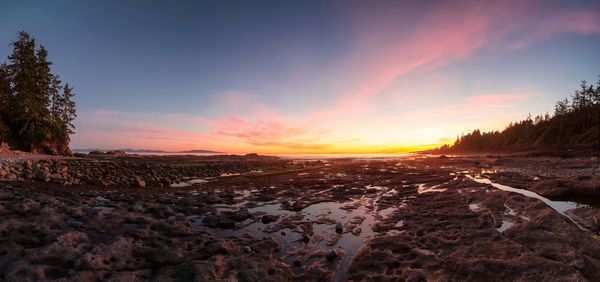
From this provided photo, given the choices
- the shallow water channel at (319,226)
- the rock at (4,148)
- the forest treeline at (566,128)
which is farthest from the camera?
the forest treeline at (566,128)

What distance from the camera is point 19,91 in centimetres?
4050

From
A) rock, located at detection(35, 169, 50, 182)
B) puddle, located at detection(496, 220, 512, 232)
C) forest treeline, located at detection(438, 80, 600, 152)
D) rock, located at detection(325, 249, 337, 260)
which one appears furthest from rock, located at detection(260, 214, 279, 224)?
forest treeline, located at detection(438, 80, 600, 152)

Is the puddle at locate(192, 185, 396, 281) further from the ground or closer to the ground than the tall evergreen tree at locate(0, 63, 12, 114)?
closer to the ground

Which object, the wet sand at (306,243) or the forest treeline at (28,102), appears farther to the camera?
the forest treeline at (28,102)

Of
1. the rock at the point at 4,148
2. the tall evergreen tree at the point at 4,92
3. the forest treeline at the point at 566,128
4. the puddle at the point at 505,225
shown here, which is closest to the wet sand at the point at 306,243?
the puddle at the point at 505,225

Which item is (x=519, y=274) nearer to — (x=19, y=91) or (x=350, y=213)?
(x=350, y=213)

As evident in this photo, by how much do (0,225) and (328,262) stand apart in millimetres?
8368

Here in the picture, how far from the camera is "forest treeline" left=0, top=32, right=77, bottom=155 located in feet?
127

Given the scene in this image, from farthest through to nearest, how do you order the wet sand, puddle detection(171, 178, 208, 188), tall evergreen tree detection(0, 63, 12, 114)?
1. tall evergreen tree detection(0, 63, 12, 114)
2. puddle detection(171, 178, 208, 188)
3. the wet sand

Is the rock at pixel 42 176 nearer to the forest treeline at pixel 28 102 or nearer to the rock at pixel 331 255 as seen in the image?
the rock at pixel 331 255

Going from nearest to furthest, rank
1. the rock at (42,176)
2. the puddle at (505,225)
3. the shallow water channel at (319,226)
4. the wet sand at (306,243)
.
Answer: the wet sand at (306,243), the shallow water channel at (319,226), the puddle at (505,225), the rock at (42,176)

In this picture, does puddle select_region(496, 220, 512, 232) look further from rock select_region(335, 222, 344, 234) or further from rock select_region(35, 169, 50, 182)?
rock select_region(35, 169, 50, 182)

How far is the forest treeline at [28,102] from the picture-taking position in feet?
127

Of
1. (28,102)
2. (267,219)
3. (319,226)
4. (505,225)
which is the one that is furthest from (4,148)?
(505,225)
